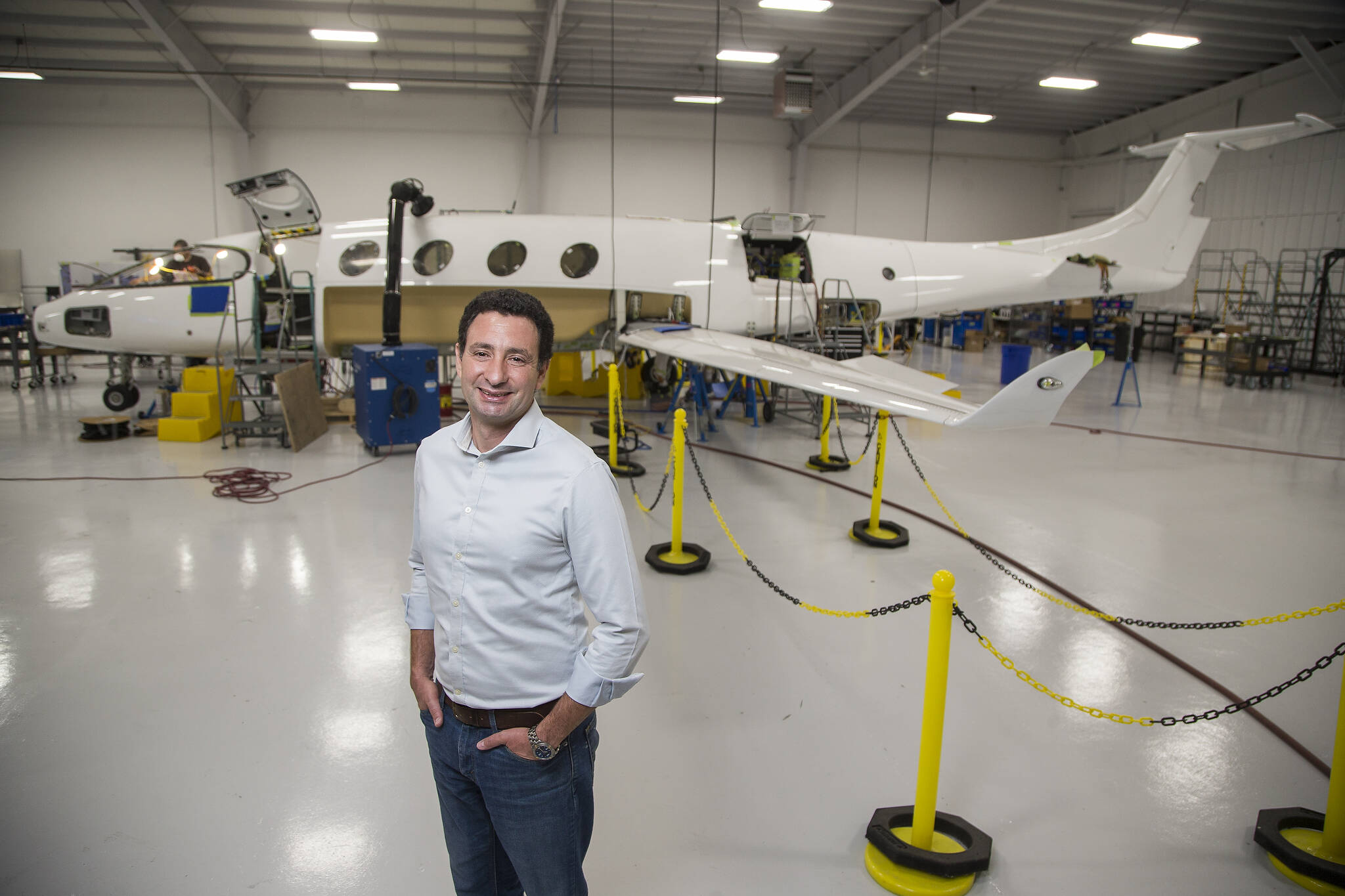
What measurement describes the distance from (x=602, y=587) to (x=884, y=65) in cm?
1908

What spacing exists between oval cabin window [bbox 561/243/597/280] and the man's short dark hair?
8.44 meters

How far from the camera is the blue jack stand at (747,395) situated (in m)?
11.2

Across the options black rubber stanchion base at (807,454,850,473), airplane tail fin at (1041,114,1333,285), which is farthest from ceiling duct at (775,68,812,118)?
black rubber stanchion base at (807,454,850,473)

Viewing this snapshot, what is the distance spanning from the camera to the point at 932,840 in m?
2.88

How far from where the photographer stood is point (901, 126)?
2505 cm

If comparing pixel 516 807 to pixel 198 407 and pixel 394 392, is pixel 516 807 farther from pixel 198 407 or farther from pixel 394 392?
pixel 198 407

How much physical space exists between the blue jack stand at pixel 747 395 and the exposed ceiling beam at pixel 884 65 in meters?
8.59

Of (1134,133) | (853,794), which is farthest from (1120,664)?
(1134,133)

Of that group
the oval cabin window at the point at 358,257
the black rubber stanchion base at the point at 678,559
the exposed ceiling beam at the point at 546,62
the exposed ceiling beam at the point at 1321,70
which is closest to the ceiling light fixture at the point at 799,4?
the exposed ceiling beam at the point at 546,62

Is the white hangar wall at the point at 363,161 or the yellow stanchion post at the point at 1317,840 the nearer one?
the yellow stanchion post at the point at 1317,840

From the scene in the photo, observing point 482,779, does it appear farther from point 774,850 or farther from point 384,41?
point 384,41

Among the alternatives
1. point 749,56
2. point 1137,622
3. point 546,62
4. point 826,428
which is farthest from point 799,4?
point 1137,622

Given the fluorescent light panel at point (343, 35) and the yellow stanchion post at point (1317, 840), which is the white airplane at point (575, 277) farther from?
the yellow stanchion post at point (1317, 840)

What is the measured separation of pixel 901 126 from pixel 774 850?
85.8 feet
